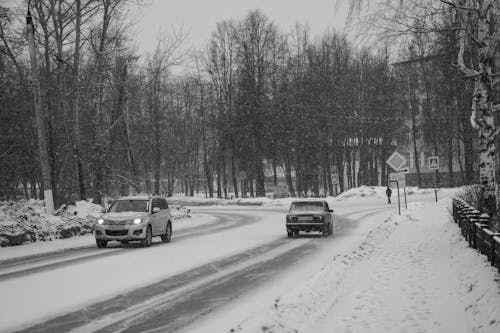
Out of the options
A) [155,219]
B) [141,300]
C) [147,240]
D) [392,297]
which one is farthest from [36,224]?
[392,297]

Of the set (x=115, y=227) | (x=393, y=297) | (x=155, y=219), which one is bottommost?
(x=393, y=297)

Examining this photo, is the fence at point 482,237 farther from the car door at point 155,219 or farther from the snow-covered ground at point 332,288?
the car door at point 155,219

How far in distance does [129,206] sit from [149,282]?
9.21 meters

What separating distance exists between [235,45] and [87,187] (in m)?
35.4

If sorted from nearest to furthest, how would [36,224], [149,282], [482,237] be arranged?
[482,237] → [149,282] → [36,224]

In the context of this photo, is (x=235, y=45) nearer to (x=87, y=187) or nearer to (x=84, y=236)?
(x=87, y=187)

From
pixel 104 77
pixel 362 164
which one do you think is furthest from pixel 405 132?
pixel 104 77

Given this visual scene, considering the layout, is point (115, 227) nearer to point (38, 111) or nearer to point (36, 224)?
point (36, 224)

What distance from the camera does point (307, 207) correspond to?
24531mm

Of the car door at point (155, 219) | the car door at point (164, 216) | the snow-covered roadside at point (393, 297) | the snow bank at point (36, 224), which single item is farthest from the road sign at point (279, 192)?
the snow-covered roadside at point (393, 297)

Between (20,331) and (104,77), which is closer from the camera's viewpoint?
(20,331)

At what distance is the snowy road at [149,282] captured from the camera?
27.9ft

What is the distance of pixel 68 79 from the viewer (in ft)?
117

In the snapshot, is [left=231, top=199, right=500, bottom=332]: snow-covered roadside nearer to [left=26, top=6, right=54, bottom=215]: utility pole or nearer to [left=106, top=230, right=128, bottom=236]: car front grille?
[left=106, top=230, right=128, bottom=236]: car front grille
